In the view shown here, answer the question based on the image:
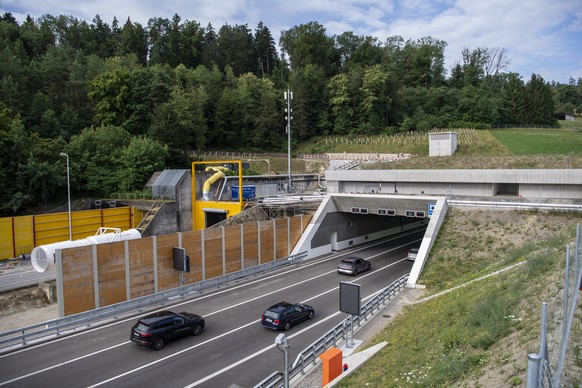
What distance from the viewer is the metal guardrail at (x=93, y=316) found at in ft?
56.0

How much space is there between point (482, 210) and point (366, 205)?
8.98 meters

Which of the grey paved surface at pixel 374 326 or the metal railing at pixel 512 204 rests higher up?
the metal railing at pixel 512 204

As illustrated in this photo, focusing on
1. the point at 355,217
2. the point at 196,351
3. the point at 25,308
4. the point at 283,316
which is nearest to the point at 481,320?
the point at 283,316

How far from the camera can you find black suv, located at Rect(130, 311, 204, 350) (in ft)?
53.3

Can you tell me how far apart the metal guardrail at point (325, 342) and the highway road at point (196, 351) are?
132 centimetres

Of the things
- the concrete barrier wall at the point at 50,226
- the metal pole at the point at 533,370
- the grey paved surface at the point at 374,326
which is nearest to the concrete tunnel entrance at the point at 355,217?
the grey paved surface at the point at 374,326

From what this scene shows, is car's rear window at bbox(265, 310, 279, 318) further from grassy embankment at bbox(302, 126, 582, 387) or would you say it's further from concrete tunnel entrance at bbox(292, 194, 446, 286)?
concrete tunnel entrance at bbox(292, 194, 446, 286)

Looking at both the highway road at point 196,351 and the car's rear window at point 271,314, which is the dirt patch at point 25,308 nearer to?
the highway road at point 196,351

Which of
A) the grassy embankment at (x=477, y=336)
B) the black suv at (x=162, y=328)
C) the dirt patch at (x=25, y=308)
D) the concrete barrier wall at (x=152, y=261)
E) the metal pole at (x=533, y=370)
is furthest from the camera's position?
the dirt patch at (x=25, y=308)

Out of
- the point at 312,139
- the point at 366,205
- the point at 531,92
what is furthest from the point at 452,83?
the point at 366,205

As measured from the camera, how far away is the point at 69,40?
10112cm

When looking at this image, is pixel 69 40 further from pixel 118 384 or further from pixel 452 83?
pixel 118 384

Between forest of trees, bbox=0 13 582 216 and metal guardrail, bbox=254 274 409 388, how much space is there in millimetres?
36292

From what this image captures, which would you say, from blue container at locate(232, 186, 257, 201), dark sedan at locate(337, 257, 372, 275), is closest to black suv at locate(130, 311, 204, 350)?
dark sedan at locate(337, 257, 372, 275)
